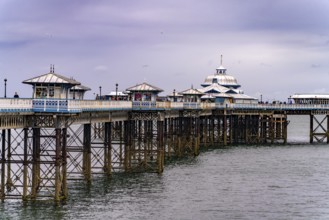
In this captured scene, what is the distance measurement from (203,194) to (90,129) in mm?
10984

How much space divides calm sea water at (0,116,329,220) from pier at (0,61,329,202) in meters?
1.87

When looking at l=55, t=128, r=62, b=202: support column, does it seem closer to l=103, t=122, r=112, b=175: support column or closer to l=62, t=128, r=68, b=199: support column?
l=62, t=128, r=68, b=199: support column

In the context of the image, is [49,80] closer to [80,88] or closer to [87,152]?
[87,152]

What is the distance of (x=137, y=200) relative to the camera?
51406 millimetres

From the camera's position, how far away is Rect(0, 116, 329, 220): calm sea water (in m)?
46.0

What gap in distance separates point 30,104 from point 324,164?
45004mm

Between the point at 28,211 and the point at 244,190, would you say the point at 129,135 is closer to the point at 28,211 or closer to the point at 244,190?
the point at 244,190

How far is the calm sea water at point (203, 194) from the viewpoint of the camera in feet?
151

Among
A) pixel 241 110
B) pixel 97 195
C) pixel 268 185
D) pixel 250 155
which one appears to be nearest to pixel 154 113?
pixel 268 185

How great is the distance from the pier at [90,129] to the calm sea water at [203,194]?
1869 mm

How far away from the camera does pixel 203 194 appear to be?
183 ft

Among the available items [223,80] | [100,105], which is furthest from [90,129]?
[223,80]

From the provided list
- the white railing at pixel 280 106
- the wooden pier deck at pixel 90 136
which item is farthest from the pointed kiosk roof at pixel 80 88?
the white railing at pixel 280 106

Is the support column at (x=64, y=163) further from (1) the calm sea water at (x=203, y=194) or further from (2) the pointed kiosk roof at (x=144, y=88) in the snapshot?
(2) the pointed kiosk roof at (x=144, y=88)
